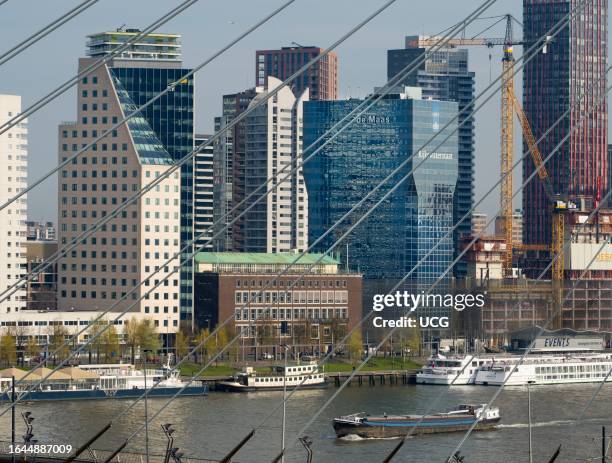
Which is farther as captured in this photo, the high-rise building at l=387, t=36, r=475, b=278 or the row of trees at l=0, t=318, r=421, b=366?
the high-rise building at l=387, t=36, r=475, b=278

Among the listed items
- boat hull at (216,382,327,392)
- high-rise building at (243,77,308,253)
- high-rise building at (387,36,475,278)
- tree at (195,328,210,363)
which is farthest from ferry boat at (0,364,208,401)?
high-rise building at (387,36,475,278)

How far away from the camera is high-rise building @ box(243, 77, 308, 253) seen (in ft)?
177

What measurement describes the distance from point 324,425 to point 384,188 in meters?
31.7

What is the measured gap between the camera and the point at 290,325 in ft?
112

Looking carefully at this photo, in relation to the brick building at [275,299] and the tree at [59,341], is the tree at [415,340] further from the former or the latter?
the tree at [59,341]

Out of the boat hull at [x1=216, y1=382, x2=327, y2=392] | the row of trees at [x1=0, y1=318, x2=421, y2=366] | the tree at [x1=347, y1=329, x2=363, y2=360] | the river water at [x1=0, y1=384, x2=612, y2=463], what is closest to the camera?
the river water at [x1=0, y1=384, x2=612, y2=463]

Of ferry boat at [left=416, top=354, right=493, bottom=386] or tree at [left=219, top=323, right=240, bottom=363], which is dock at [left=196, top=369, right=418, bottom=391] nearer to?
ferry boat at [left=416, top=354, right=493, bottom=386]

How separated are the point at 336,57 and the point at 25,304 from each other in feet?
119

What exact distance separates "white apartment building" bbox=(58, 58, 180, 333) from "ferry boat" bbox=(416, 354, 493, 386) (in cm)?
628

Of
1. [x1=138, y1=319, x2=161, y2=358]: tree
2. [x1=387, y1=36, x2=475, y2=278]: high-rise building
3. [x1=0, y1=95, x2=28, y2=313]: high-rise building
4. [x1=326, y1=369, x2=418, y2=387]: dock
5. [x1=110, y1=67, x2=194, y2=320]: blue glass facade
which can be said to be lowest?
[x1=326, y1=369, x2=418, y2=387]: dock

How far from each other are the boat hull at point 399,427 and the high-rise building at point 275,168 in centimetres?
3352

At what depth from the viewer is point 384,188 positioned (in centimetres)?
5131

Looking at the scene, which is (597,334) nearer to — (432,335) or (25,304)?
(432,335)

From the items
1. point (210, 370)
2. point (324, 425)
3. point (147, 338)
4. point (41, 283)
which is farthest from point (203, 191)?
point (324, 425)
